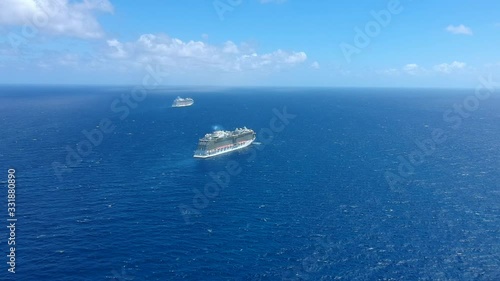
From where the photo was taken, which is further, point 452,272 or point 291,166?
point 291,166

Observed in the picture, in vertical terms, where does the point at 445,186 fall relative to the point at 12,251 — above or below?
above

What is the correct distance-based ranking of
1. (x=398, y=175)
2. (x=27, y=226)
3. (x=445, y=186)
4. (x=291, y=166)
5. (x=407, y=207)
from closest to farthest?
(x=27, y=226) → (x=407, y=207) → (x=445, y=186) → (x=398, y=175) → (x=291, y=166)

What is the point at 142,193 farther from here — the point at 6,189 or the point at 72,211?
the point at 6,189

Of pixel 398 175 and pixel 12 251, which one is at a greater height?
pixel 398 175

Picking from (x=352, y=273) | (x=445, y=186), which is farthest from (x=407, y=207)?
(x=352, y=273)

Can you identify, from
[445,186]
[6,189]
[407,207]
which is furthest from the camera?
[445,186]

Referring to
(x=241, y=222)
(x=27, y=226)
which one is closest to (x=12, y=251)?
(x=27, y=226)

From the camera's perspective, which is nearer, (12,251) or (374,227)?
(12,251)

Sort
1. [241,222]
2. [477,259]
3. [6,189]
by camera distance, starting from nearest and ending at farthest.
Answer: [477,259] → [241,222] → [6,189]

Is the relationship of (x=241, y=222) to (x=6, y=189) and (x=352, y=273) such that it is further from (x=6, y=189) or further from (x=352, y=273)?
(x=6, y=189)
